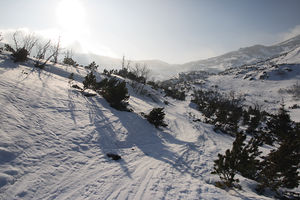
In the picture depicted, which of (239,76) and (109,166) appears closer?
(109,166)

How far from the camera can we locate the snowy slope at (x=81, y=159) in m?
3.13

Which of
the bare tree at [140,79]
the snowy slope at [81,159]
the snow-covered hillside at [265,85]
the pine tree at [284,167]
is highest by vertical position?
the snow-covered hillside at [265,85]

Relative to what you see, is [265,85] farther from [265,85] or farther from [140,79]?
[140,79]

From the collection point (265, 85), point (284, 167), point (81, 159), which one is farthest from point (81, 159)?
point (265, 85)

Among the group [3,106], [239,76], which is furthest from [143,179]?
[239,76]

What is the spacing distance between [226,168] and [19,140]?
19.2ft

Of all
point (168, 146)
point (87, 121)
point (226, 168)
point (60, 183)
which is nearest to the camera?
point (60, 183)

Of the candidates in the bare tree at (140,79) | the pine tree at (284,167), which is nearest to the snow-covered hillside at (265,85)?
the bare tree at (140,79)

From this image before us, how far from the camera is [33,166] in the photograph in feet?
11.0

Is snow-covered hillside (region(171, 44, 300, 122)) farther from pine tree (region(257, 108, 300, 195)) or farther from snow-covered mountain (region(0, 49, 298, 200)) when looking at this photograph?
snow-covered mountain (region(0, 49, 298, 200))

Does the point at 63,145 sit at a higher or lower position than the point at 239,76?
lower

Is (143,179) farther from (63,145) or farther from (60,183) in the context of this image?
(63,145)

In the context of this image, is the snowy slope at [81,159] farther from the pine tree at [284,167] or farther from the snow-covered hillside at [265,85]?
the snow-covered hillside at [265,85]

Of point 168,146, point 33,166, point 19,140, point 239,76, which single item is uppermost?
point 239,76
